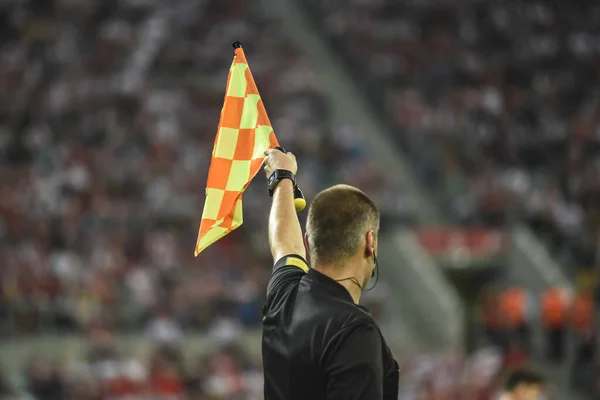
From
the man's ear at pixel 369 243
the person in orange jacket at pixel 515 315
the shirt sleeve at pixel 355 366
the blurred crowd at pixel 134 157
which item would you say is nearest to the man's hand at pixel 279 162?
the man's ear at pixel 369 243

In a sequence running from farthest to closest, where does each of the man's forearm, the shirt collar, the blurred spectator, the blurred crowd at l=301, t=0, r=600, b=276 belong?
the blurred crowd at l=301, t=0, r=600, b=276
the blurred spectator
the man's forearm
the shirt collar

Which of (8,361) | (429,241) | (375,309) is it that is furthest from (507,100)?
(8,361)

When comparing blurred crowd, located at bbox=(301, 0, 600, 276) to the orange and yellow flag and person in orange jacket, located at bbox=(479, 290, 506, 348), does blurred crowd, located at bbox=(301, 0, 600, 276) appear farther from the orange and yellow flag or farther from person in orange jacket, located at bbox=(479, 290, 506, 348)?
the orange and yellow flag

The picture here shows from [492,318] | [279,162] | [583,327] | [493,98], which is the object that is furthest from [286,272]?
[493,98]

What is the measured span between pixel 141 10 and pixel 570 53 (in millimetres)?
7980

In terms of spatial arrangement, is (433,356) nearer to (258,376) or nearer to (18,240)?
(258,376)

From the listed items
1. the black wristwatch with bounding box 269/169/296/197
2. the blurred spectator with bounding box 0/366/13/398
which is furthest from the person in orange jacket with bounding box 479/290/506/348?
the black wristwatch with bounding box 269/169/296/197

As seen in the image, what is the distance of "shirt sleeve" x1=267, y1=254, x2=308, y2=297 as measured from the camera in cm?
333

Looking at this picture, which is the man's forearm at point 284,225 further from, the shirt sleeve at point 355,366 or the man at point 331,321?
the shirt sleeve at point 355,366

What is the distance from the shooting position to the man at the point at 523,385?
6.05 metres

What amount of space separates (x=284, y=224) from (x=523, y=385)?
9.72 ft

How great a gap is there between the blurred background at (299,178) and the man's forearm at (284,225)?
8.44 metres

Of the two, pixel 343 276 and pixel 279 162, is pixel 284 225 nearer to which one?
pixel 279 162

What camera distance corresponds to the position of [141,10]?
19.1 m
